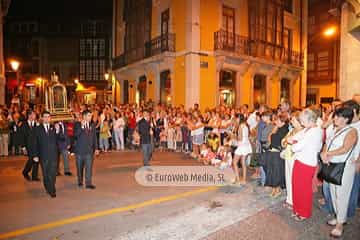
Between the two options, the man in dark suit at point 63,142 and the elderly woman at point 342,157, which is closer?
the elderly woman at point 342,157

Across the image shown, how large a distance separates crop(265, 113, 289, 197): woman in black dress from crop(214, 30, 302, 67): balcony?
39.3 ft

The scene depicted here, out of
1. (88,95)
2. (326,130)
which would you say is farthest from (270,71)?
(88,95)

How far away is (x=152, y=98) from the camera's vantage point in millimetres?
21516

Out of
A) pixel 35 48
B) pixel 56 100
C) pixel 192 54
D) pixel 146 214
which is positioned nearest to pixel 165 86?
pixel 192 54

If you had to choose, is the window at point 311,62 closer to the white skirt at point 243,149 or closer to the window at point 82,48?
the white skirt at point 243,149

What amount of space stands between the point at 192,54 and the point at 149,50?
452 centimetres

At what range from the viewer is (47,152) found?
22.3 feet

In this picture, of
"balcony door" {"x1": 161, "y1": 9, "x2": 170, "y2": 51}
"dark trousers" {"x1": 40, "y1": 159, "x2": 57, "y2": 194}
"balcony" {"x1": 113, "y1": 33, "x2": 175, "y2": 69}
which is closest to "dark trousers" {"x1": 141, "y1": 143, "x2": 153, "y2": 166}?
"dark trousers" {"x1": 40, "y1": 159, "x2": 57, "y2": 194}

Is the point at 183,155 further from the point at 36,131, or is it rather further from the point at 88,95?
the point at 88,95

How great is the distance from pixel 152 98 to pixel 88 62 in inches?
1094

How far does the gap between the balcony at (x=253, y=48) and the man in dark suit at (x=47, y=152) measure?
12875mm

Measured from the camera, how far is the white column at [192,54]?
17438mm

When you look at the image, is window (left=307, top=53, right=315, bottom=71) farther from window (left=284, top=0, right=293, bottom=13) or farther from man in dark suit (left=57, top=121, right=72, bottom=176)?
man in dark suit (left=57, top=121, right=72, bottom=176)

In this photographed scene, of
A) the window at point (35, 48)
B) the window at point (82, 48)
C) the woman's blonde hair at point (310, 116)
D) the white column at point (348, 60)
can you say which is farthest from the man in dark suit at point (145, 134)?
the window at point (35, 48)
